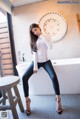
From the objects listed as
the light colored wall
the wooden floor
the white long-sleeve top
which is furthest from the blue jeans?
the light colored wall

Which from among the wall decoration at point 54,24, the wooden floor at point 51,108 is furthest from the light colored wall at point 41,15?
the wooden floor at point 51,108

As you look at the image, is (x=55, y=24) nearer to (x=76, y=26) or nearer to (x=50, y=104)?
(x=76, y=26)

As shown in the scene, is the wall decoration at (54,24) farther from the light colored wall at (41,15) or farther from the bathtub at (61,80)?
the bathtub at (61,80)

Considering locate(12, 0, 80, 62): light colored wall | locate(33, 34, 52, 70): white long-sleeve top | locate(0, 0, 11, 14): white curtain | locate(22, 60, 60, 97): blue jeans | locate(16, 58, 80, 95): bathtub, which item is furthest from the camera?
locate(12, 0, 80, 62): light colored wall

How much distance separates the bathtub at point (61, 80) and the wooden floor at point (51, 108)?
0.11 m

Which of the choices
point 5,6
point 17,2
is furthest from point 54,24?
point 5,6

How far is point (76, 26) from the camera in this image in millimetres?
3412

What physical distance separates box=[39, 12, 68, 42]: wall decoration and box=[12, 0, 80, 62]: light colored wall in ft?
0.28

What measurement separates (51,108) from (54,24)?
200 cm

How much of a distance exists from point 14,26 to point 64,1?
1295 millimetres

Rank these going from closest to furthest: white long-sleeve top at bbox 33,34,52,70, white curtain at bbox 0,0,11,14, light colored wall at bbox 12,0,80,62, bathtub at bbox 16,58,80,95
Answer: white long-sleeve top at bbox 33,34,52,70
bathtub at bbox 16,58,80,95
white curtain at bbox 0,0,11,14
light colored wall at bbox 12,0,80,62

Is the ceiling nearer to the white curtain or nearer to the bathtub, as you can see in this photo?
the white curtain

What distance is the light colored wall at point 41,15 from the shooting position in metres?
3.42

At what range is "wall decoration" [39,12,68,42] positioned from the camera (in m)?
3.43
